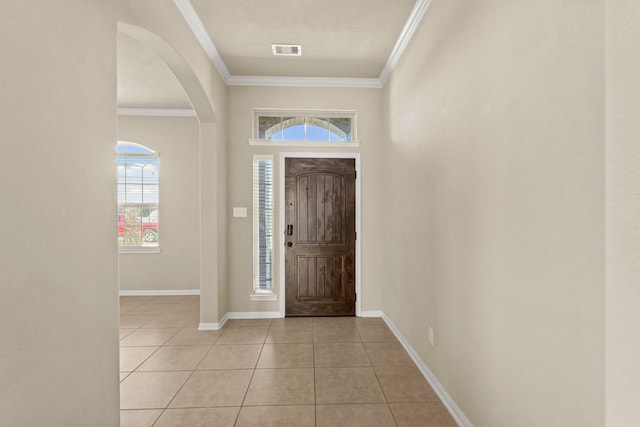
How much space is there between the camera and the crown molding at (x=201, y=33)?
2.73m

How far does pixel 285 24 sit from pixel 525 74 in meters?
2.37

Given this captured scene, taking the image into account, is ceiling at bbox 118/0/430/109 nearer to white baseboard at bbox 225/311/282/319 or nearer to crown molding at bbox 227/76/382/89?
crown molding at bbox 227/76/382/89

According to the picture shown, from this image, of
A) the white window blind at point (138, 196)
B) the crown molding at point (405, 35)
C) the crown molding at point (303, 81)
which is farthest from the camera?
the white window blind at point (138, 196)

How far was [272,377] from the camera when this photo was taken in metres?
2.66

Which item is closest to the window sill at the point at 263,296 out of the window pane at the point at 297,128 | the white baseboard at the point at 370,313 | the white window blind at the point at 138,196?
the white baseboard at the point at 370,313

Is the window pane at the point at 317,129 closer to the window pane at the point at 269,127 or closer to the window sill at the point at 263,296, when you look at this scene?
the window pane at the point at 269,127

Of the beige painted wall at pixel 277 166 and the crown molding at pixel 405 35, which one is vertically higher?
the crown molding at pixel 405 35

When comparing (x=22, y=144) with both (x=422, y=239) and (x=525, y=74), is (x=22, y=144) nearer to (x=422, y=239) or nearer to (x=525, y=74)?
(x=525, y=74)

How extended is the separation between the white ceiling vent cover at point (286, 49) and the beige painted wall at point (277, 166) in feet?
2.26

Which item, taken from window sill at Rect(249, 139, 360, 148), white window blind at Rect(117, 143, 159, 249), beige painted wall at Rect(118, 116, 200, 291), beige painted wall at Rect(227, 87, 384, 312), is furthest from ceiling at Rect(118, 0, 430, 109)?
white window blind at Rect(117, 143, 159, 249)

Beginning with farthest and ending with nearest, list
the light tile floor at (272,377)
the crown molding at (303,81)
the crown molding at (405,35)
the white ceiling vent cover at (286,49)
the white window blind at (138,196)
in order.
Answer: the white window blind at (138,196), the crown molding at (303,81), the white ceiling vent cover at (286,49), the crown molding at (405,35), the light tile floor at (272,377)

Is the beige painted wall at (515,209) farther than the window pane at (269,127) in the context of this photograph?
No

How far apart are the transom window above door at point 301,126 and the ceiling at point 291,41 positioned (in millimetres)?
385

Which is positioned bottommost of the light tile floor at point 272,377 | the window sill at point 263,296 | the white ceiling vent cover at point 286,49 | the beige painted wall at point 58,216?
the light tile floor at point 272,377
